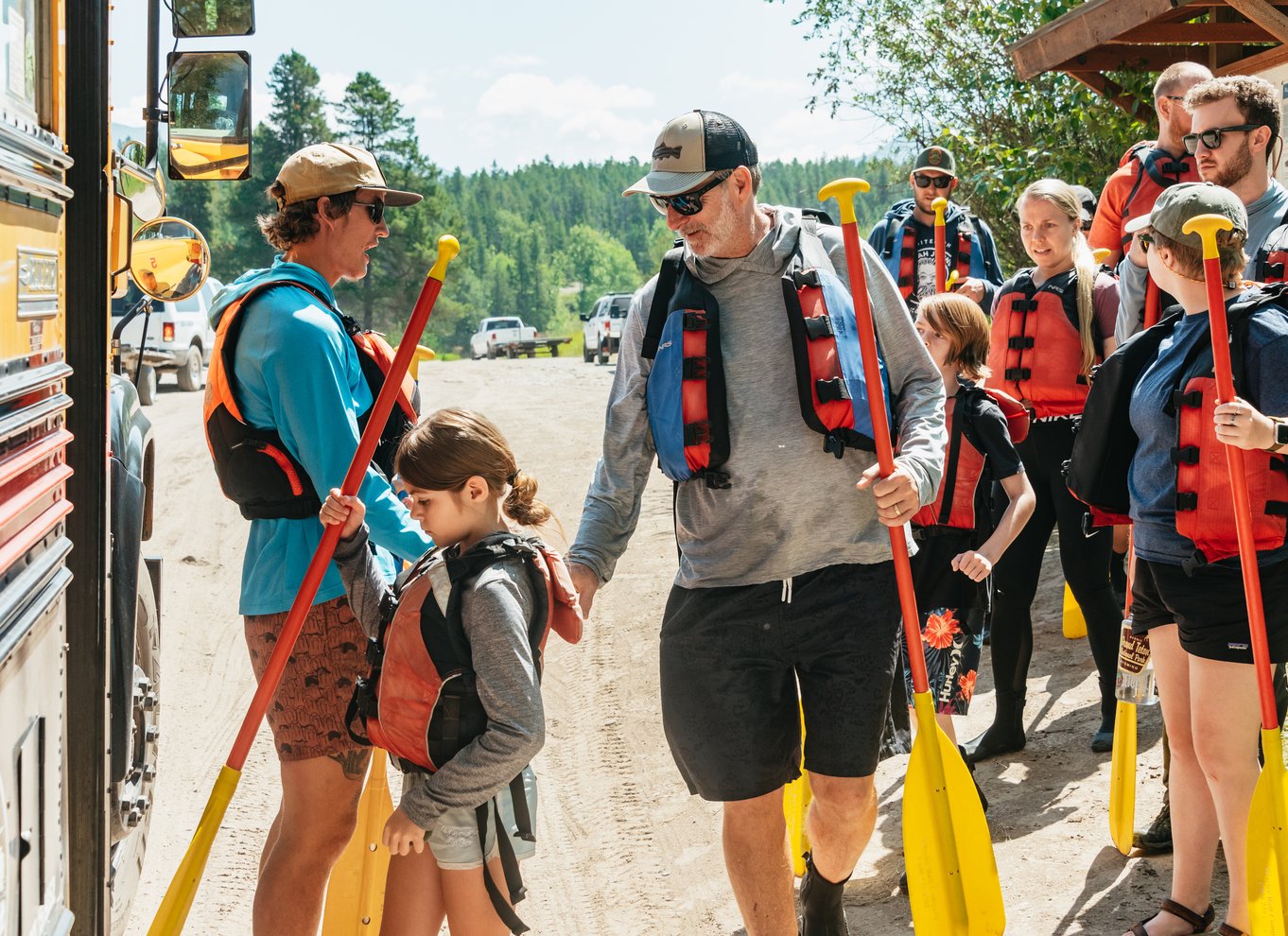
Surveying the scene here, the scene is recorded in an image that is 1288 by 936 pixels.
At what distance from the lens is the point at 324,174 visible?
11.1ft

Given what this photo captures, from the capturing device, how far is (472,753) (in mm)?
2828

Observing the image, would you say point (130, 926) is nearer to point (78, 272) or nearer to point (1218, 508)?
point (78, 272)

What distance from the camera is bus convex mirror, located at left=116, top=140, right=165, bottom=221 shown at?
3496 mm

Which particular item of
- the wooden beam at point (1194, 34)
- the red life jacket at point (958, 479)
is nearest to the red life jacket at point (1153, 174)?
the red life jacket at point (958, 479)

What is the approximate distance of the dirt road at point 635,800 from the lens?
183 inches

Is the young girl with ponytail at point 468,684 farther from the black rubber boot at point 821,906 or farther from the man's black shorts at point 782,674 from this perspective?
the black rubber boot at point 821,906

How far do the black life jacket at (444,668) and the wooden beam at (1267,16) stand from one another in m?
5.80

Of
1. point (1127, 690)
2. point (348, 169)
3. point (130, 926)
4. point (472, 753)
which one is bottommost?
point (130, 926)

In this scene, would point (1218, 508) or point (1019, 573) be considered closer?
point (1218, 508)

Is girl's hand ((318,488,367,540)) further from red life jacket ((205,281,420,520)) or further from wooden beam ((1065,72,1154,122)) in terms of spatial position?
wooden beam ((1065,72,1154,122))

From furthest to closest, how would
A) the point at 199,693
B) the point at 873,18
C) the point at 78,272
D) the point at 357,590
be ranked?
the point at 873,18, the point at 199,693, the point at 357,590, the point at 78,272

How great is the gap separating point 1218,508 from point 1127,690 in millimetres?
1257

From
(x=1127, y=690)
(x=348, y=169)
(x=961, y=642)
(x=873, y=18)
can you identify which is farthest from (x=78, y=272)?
(x=873, y=18)

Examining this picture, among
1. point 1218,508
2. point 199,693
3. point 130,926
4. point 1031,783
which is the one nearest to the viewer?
point 1218,508
